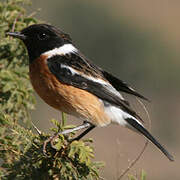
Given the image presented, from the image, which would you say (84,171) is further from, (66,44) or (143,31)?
(143,31)

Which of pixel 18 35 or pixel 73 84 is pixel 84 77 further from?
pixel 18 35

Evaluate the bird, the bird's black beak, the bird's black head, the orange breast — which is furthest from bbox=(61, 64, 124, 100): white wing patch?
the bird's black beak

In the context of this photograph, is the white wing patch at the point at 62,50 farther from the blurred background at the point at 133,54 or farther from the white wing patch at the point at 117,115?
the blurred background at the point at 133,54

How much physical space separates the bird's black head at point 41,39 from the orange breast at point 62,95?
16 centimetres

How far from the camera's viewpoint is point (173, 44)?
56.9 feet

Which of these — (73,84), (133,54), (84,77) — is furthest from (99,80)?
(133,54)

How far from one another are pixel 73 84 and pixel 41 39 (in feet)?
1.94

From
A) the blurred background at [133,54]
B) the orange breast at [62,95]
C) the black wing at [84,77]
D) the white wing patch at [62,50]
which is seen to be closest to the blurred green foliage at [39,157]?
the orange breast at [62,95]

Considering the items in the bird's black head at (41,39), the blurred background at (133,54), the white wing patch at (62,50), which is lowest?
the blurred background at (133,54)

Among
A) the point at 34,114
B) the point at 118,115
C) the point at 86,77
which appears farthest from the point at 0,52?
the point at 34,114

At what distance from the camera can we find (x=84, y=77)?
506 centimetres

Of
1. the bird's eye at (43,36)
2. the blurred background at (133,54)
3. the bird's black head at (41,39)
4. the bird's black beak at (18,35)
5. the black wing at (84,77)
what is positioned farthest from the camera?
the blurred background at (133,54)

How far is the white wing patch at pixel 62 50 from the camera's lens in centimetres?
519

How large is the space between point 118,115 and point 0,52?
1.25 m
